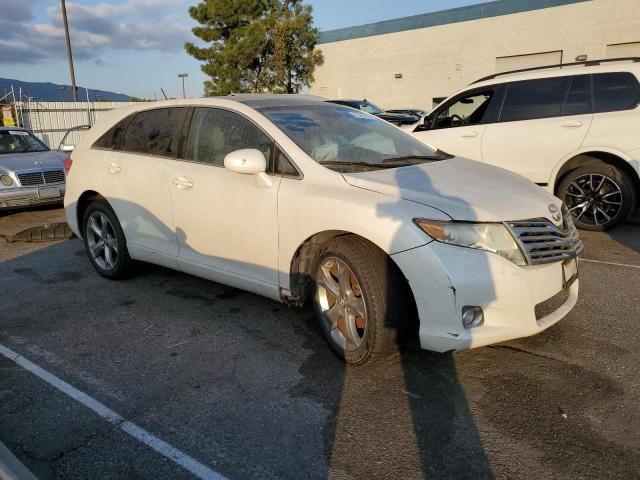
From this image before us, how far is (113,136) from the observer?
4.96 meters

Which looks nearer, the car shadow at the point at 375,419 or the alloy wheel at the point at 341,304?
the car shadow at the point at 375,419

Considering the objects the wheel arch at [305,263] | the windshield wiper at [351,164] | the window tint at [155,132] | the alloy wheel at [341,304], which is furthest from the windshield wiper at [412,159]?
the window tint at [155,132]

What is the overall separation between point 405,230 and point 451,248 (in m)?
0.27

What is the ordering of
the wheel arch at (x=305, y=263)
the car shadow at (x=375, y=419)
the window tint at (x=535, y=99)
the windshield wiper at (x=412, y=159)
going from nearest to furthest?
the car shadow at (x=375, y=419), the wheel arch at (x=305, y=263), the windshield wiper at (x=412, y=159), the window tint at (x=535, y=99)

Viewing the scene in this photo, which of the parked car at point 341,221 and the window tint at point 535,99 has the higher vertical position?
the window tint at point 535,99

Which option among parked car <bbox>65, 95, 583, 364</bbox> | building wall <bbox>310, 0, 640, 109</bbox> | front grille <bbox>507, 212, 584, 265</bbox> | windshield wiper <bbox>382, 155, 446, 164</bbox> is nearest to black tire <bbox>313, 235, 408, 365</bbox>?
parked car <bbox>65, 95, 583, 364</bbox>

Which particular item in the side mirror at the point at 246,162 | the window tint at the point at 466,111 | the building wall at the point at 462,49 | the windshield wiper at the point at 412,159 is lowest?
the windshield wiper at the point at 412,159

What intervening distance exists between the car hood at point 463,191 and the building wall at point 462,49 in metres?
21.7

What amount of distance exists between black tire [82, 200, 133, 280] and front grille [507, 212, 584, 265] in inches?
136

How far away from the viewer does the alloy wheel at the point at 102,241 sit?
16.3ft

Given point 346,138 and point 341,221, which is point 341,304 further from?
point 346,138

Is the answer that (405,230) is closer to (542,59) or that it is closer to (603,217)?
(603,217)

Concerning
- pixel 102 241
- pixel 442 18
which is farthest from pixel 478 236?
pixel 442 18

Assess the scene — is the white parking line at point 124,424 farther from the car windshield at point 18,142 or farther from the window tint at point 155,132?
the car windshield at point 18,142
